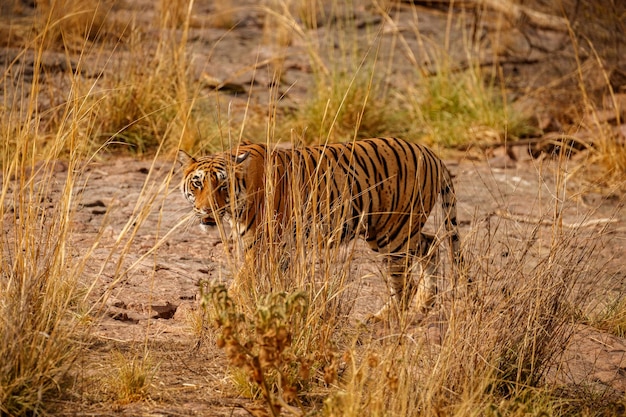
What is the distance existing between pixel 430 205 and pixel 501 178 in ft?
8.31

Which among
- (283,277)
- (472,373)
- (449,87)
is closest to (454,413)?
(472,373)

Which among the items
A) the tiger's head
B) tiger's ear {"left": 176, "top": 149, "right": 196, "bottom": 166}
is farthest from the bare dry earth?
tiger's ear {"left": 176, "top": 149, "right": 196, "bottom": 166}

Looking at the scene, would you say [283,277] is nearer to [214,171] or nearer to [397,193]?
[214,171]

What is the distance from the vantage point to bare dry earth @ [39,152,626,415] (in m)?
3.20

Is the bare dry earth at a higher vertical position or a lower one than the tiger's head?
lower

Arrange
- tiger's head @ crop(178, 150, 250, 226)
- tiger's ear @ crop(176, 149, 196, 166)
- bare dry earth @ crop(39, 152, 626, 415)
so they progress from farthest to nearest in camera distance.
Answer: tiger's ear @ crop(176, 149, 196, 166), tiger's head @ crop(178, 150, 250, 226), bare dry earth @ crop(39, 152, 626, 415)

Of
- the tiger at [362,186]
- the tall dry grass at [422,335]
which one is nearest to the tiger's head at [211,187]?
the tiger at [362,186]

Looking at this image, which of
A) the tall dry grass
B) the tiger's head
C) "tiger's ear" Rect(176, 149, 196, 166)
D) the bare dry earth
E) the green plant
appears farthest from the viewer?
"tiger's ear" Rect(176, 149, 196, 166)

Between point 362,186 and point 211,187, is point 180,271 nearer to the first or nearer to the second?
point 211,187

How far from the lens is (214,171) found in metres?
4.39

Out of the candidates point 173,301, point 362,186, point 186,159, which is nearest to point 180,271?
point 173,301

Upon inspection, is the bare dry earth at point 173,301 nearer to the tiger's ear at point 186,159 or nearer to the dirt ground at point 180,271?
the dirt ground at point 180,271

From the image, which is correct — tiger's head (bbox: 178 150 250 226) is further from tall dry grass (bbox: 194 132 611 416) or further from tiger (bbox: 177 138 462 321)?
tall dry grass (bbox: 194 132 611 416)

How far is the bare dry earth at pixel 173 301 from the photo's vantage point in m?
3.20
